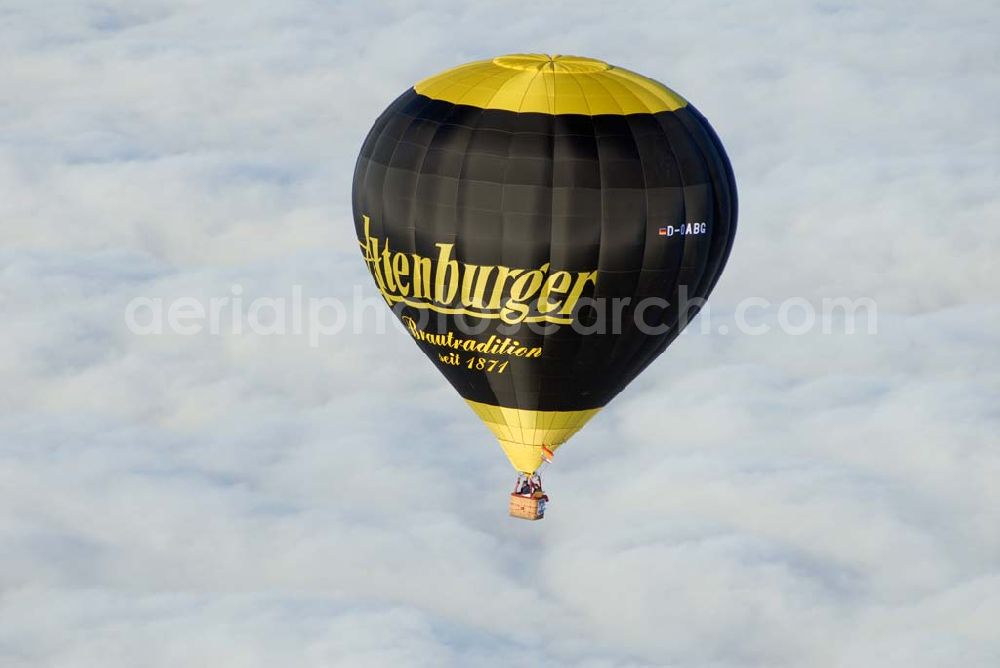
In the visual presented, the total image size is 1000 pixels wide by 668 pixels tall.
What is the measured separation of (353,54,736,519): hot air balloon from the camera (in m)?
48.9

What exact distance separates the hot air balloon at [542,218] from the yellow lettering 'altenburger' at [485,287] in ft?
0.14

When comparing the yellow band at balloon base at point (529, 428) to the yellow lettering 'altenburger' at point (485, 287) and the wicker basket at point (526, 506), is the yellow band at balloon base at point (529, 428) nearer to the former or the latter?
the wicker basket at point (526, 506)

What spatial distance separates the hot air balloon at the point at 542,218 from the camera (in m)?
48.9

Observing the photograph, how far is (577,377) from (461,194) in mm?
6755

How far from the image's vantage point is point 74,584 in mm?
171125

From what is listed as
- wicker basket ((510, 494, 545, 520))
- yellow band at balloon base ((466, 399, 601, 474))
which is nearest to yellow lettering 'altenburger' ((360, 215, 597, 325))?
yellow band at balloon base ((466, 399, 601, 474))

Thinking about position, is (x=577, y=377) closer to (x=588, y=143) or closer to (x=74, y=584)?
(x=588, y=143)

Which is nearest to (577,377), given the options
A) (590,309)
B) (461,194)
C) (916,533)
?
(590,309)

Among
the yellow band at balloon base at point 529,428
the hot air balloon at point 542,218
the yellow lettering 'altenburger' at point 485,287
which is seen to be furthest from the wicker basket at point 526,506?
the yellow lettering 'altenburger' at point 485,287

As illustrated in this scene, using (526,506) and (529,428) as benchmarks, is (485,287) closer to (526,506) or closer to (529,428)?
(529,428)

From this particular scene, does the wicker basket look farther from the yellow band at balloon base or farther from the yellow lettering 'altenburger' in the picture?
the yellow lettering 'altenburger'

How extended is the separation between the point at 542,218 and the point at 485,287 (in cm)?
259

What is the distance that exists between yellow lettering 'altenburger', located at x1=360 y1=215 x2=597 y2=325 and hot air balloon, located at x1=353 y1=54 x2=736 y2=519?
0.14 feet

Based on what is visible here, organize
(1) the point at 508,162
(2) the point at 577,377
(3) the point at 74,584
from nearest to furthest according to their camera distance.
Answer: (1) the point at 508,162, (2) the point at 577,377, (3) the point at 74,584
